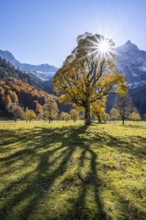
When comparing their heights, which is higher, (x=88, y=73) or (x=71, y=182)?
(x=88, y=73)

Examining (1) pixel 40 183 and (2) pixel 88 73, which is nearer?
(1) pixel 40 183

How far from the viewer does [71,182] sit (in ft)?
48.5

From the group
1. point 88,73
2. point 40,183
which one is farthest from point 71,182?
point 88,73

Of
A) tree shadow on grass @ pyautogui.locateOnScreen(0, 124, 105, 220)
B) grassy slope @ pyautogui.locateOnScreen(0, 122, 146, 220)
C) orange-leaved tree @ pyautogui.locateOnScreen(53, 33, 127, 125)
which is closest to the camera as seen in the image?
tree shadow on grass @ pyautogui.locateOnScreen(0, 124, 105, 220)

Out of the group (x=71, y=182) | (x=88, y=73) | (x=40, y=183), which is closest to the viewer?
(x=40, y=183)

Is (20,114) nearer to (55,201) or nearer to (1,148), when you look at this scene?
(1,148)

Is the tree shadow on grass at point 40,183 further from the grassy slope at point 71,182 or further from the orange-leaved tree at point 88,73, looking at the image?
the orange-leaved tree at point 88,73

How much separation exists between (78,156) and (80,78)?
2783 centimetres

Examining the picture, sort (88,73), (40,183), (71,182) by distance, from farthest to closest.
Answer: (88,73)
(71,182)
(40,183)

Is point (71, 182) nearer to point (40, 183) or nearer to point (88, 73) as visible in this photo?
point (40, 183)

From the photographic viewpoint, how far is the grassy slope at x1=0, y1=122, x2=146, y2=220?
1130cm

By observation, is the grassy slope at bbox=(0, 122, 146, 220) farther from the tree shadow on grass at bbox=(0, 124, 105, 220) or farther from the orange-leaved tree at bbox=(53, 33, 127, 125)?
the orange-leaved tree at bbox=(53, 33, 127, 125)

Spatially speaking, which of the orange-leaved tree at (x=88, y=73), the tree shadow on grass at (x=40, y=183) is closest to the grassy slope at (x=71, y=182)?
the tree shadow on grass at (x=40, y=183)

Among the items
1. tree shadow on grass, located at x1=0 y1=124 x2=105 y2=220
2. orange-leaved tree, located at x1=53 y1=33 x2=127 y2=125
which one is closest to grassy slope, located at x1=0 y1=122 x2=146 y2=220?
tree shadow on grass, located at x1=0 y1=124 x2=105 y2=220
